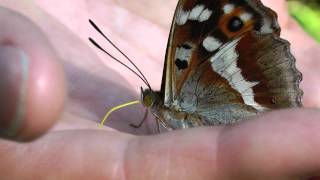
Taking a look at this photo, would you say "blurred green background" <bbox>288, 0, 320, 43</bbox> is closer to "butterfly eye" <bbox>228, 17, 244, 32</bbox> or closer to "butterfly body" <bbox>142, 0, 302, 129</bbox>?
"butterfly body" <bbox>142, 0, 302, 129</bbox>

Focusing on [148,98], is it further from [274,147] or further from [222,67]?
[274,147]

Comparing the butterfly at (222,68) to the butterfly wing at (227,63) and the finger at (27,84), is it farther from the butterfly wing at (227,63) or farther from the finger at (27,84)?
the finger at (27,84)

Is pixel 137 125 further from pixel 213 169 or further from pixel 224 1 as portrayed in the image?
pixel 213 169

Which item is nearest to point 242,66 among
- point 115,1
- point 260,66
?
point 260,66

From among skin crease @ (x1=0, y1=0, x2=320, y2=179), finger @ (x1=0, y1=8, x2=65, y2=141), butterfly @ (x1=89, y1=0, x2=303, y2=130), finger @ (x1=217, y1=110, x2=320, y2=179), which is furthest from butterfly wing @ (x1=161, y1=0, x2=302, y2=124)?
finger @ (x1=0, y1=8, x2=65, y2=141)

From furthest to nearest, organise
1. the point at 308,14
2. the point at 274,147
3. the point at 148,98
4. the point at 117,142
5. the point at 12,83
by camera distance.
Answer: the point at 308,14 < the point at 148,98 < the point at 117,142 < the point at 274,147 < the point at 12,83

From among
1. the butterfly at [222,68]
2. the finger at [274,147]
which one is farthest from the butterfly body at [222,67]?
the finger at [274,147]

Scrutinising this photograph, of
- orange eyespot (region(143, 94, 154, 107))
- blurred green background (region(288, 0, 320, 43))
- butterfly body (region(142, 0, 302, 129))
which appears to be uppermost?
blurred green background (region(288, 0, 320, 43))

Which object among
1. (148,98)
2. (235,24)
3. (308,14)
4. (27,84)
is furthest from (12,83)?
(308,14)
